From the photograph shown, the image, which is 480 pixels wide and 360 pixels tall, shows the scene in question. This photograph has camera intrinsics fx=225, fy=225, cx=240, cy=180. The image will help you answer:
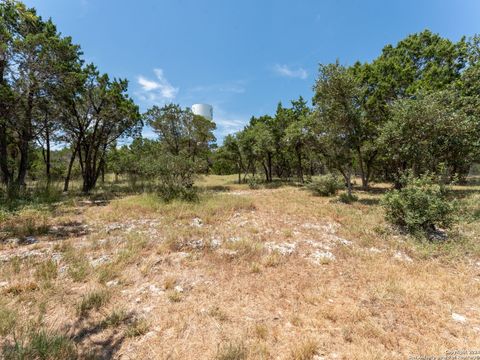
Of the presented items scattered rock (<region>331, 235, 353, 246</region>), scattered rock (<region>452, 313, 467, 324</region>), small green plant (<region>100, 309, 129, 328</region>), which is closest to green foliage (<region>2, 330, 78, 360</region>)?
small green plant (<region>100, 309, 129, 328</region>)

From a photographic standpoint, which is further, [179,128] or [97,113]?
[179,128]

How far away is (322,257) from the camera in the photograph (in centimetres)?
514

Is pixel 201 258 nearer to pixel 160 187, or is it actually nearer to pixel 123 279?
pixel 123 279

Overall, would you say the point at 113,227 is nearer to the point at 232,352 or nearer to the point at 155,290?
the point at 155,290

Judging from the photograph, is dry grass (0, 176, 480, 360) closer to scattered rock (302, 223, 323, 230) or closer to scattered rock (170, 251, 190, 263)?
scattered rock (170, 251, 190, 263)

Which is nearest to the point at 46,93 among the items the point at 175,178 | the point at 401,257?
the point at 175,178

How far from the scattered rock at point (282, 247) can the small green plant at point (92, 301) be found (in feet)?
11.5

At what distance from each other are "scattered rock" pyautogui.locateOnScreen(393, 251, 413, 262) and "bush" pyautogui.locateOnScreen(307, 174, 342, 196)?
8.87m

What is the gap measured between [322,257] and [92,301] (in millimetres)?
4488

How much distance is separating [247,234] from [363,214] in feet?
17.1

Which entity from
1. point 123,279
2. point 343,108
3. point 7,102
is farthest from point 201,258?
point 7,102

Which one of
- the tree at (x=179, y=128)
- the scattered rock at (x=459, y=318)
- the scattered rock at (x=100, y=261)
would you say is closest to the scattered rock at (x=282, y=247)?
Result: the scattered rock at (x=459, y=318)

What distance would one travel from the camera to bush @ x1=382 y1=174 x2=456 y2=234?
20.4ft

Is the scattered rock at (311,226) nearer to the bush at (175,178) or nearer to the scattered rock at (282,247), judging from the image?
the scattered rock at (282,247)
